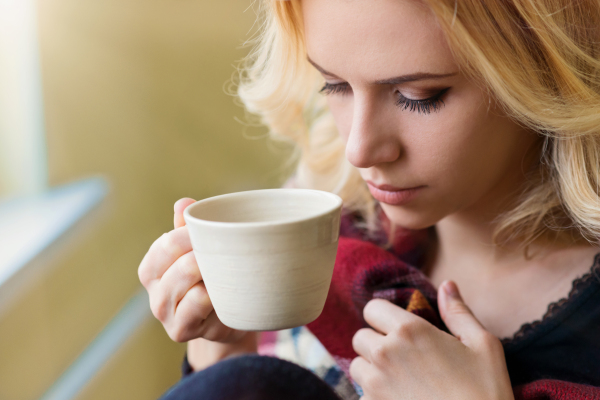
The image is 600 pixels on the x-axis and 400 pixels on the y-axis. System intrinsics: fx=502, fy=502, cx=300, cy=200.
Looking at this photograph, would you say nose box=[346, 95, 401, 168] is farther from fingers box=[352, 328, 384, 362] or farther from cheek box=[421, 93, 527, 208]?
fingers box=[352, 328, 384, 362]

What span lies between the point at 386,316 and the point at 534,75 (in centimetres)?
41

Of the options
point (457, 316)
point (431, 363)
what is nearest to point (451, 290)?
point (457, 316)

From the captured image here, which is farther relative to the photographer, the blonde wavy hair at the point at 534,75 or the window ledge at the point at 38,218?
Answer: the window ledge at the point at 38,218

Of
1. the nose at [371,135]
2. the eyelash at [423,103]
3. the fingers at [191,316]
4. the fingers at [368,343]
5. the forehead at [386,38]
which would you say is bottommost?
the fingers at [368,343]

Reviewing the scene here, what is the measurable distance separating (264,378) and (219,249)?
0.63ft

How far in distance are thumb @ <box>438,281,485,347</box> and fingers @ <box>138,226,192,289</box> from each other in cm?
41

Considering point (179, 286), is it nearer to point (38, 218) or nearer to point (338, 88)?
point (338, 88)

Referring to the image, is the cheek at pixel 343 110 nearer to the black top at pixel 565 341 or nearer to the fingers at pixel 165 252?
the fingers at pixel 165 252

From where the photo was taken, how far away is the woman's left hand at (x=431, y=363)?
26.3 inches

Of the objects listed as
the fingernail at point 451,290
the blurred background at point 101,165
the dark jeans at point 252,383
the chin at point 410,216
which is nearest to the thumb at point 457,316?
the fingernail at point 451,290

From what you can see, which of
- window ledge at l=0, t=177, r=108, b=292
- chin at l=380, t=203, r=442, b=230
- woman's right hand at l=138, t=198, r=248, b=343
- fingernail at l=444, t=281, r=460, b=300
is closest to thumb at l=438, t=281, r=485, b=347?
fingernail at l=444, t=281, r=460, b=300

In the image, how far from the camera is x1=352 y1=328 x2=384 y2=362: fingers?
74cm

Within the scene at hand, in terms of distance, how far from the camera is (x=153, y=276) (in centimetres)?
71

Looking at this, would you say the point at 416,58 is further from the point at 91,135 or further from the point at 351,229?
the point at 91,135
